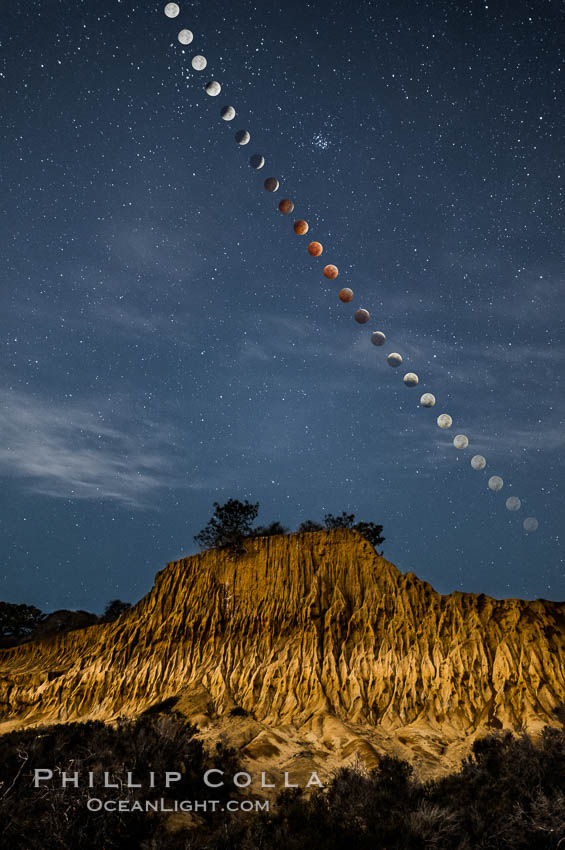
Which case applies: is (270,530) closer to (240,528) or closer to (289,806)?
(240,528)

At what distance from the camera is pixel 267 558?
27328mm

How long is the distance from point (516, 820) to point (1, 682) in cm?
3024

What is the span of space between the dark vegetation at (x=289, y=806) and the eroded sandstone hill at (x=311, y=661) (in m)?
3.37

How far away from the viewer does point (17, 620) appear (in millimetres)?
39625

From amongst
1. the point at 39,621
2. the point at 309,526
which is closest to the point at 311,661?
the point at 309,526

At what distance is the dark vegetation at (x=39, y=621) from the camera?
33031 millimetres

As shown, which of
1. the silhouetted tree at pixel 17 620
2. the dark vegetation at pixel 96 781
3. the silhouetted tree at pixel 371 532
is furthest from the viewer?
the silhouetted tree at pixel 17 620

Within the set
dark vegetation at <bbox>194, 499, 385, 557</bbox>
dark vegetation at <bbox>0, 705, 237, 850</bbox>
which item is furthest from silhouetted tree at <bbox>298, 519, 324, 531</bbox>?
dark vegetation at <bbox>0, 705, 237, 850</bbox>

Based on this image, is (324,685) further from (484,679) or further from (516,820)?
(516,820)

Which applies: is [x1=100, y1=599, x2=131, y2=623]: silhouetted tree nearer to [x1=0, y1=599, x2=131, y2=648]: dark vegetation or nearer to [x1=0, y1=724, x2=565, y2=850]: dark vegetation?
[x1=0, y1=599, x2=131, y2=648]: dark vegetation

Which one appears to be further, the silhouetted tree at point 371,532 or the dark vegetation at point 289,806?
the silhouetted tree at point 371,532

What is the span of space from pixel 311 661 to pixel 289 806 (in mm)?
11762

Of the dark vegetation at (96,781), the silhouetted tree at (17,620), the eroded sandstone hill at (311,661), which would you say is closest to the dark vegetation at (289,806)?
the dark vegetation at (96,781)

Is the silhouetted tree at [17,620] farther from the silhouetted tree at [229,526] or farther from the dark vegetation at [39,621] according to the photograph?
the silhouetted tree at [229,526]
